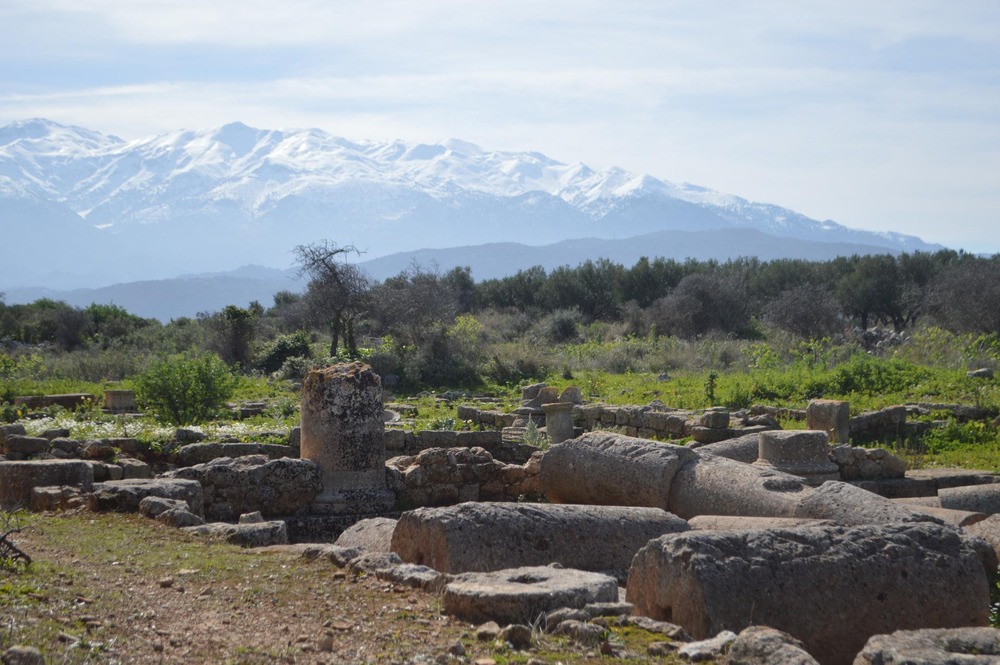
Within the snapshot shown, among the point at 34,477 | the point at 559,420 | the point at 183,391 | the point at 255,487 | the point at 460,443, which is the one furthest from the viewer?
the point at 183,391

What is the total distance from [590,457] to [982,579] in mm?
4692

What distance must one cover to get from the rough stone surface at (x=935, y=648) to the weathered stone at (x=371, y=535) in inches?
181

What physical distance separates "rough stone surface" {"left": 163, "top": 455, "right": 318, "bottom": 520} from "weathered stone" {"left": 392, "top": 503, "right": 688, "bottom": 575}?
11.7 ft

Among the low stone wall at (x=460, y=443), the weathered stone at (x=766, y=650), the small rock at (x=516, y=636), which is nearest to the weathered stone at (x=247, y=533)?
the small rock at (x=516, y=636)

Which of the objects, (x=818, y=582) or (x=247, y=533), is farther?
(x=247, y=533)

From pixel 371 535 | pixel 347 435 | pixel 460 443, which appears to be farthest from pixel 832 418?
pixel 371 535

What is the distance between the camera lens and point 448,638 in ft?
18.4

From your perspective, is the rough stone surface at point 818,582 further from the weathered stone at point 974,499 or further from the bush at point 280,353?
the bush at point 280,353

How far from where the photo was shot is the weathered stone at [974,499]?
10.8 meters

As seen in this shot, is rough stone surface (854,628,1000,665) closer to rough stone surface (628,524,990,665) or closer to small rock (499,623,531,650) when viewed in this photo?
rough stone surface (628,524,990,665)

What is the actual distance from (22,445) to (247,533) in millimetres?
5761

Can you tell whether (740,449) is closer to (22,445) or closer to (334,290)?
(22,445)

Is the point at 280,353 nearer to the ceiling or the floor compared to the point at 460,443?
nearer to the ceiling

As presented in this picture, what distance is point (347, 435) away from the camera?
12.1 meters
